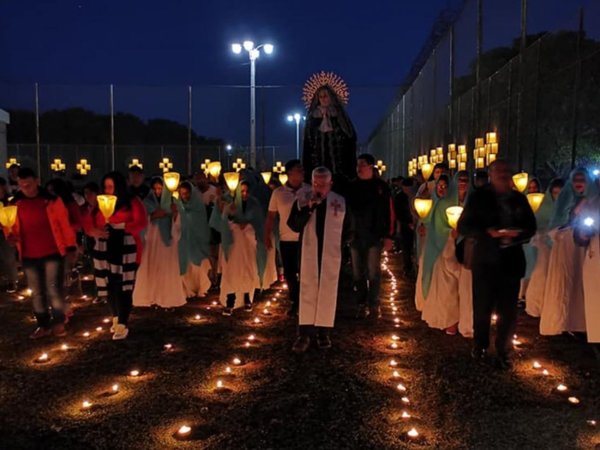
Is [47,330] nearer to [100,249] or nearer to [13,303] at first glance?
[100,249]

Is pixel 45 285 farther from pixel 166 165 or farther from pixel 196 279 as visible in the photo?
pixel 166 165

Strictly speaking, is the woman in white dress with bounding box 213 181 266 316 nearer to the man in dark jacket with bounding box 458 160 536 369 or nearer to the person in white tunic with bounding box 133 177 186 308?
the person in white tunic with bounding box 133 177 186 308

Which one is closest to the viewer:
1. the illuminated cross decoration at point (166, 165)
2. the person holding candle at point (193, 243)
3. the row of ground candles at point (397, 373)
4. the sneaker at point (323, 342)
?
the row of ground candles at point (397, 373)

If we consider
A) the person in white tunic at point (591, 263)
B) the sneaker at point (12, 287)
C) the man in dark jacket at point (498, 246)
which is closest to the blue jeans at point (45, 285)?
the sneaker at point (12, 287)

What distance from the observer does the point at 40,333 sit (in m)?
6.96

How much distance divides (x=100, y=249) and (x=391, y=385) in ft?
10.8

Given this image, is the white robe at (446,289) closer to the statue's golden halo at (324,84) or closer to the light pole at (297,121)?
the statue's golden halo at (324,84)

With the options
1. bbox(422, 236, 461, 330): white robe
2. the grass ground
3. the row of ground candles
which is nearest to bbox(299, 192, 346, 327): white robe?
the grass ground

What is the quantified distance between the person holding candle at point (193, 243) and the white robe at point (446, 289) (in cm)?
336

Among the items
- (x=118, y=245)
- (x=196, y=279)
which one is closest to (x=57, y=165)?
(x=196, y=279)

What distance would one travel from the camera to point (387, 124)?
3594 cm

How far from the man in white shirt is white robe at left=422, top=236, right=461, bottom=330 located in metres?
1.58

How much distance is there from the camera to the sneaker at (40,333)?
6925 millimetres

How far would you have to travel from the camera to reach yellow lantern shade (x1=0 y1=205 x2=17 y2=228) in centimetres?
700
